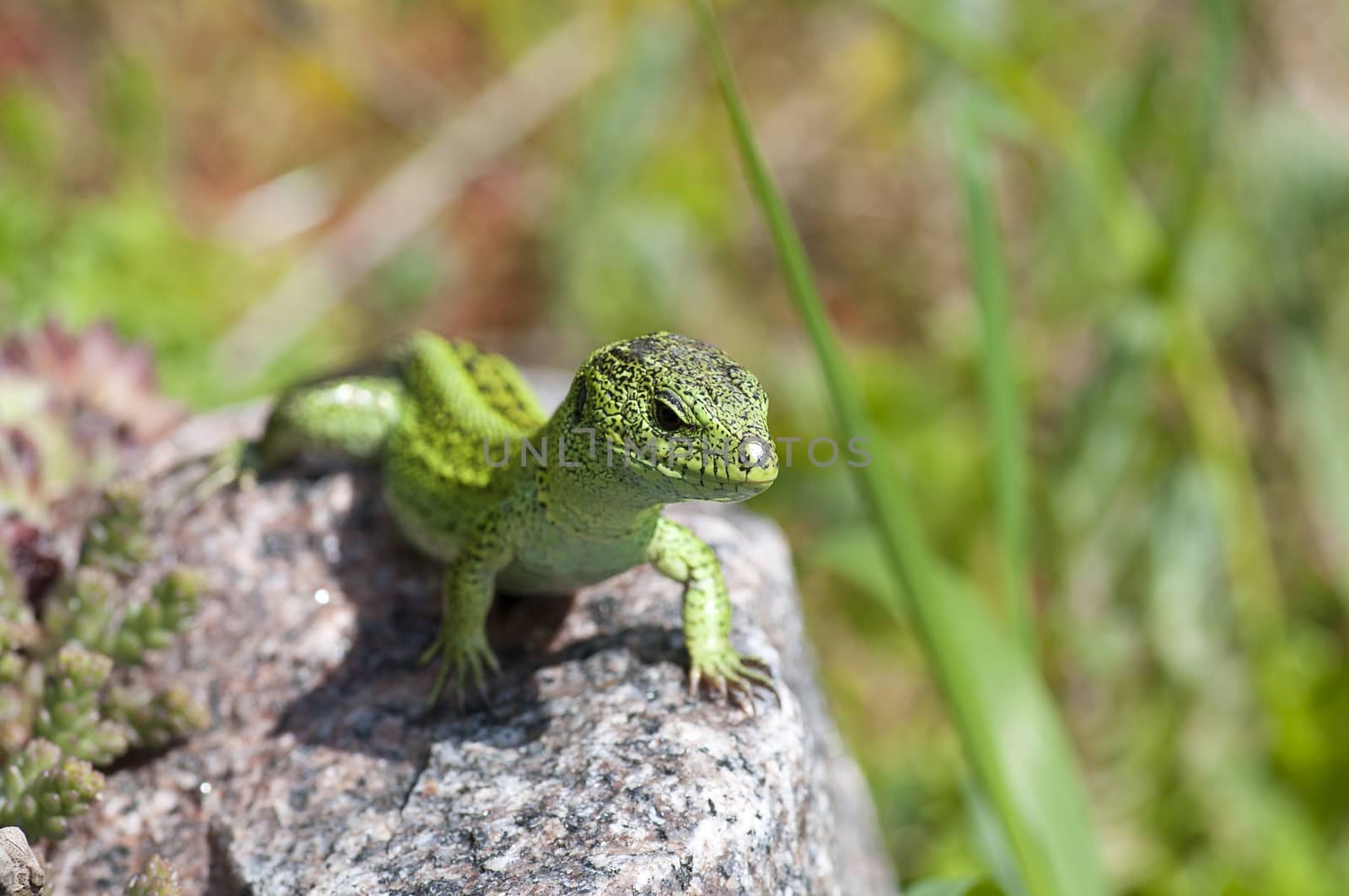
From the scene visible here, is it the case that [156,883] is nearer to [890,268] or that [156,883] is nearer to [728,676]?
[728,676]

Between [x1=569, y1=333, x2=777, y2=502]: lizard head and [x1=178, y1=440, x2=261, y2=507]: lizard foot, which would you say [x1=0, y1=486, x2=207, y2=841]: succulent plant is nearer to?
[x1=178, y1=440, x2=261, y2=507]: lizard foot

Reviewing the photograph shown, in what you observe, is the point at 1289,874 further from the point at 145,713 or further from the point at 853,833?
the point at 145,713

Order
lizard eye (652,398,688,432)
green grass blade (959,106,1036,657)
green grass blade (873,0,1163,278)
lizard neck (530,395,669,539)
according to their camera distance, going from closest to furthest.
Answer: lizard eye (652,398,688,432) < lizard neck (530,395,669,539) < green grass blade (959,106,1036,657) < green grass blade (873,0,1163,278)

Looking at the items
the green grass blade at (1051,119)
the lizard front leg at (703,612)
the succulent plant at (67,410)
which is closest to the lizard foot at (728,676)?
the lizard front leg at (703,612)

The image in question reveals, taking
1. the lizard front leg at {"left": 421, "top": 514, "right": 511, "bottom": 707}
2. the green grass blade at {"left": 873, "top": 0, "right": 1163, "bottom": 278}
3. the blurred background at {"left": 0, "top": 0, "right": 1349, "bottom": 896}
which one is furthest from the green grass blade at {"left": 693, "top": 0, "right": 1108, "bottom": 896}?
the green grass blade at {"left": 873, "top": 0, "right": 1163, "bottom": 278}

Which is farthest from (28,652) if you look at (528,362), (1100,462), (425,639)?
(1100,462)

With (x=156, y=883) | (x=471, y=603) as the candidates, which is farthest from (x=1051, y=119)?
(x=156, y=883)
